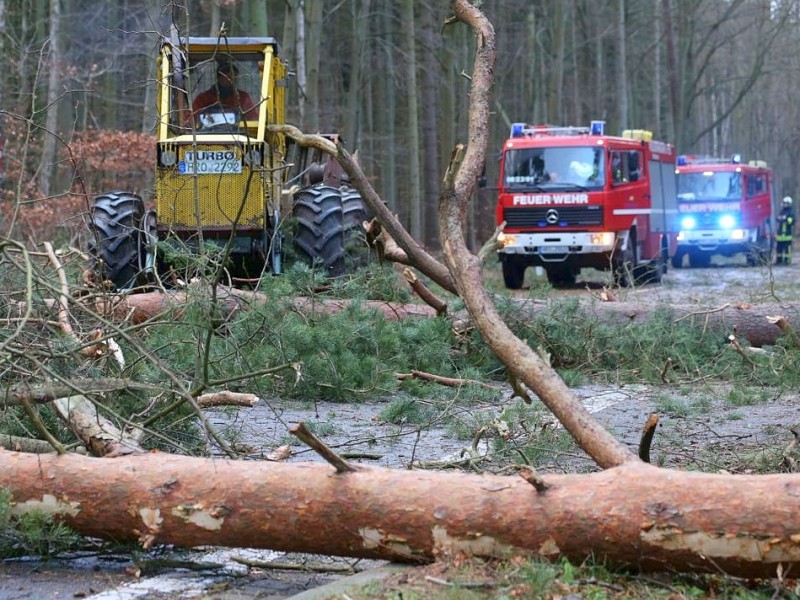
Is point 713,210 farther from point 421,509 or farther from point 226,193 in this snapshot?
point 421,509

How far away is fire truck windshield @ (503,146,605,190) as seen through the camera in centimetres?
2275

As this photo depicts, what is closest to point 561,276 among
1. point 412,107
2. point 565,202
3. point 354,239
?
point 565,202

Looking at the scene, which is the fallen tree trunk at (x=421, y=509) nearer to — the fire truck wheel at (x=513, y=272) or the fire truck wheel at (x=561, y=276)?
the fire truck wheel at (x=513, y=272)

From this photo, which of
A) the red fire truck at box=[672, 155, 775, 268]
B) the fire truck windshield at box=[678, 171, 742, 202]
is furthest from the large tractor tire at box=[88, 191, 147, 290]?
the fire truck windshield at box=[678, 171, 742, 202]

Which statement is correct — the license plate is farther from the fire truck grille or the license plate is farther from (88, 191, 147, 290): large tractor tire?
the fire truck grille

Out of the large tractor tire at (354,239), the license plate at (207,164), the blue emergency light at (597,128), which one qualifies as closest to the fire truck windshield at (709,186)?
the blue emergency light at (597,128)

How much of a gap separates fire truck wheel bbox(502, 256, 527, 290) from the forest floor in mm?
12517

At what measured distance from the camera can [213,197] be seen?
13.3m

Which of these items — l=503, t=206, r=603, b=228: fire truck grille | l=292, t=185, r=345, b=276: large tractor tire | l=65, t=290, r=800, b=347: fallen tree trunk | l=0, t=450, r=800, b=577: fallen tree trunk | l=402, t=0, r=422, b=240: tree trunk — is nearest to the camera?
l=0, t=450, r=800, b=577: fallen tree trunk

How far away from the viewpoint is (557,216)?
22.8m

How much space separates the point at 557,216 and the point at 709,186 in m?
13.4

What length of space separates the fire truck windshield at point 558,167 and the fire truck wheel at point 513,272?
1501 millimetres

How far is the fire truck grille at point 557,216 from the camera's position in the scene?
2262 centimetres

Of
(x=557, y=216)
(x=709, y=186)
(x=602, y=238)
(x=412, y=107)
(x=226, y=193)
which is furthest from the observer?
(x=709, y=186)
